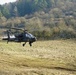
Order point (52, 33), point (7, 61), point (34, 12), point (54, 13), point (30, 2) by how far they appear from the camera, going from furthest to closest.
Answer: point (30, 2) → point (34, 12) → point (54, 13) → point (52, 33) → point (7, 61)

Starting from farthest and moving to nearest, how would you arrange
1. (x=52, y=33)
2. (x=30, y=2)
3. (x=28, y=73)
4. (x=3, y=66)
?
1. (x=30, y=2)
2. (x=52, y=33)
3. (x=3, y=66)
4. (x=28, y=73)

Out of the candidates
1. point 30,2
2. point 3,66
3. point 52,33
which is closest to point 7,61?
point 3,66

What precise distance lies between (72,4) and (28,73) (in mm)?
154008

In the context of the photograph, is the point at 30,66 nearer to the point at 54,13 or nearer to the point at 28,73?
the point at 28,73

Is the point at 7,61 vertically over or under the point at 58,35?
over

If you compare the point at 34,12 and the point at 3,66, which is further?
the point at 34,12

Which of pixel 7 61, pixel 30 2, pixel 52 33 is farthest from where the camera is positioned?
pixel 30 2

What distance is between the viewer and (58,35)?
78.4m

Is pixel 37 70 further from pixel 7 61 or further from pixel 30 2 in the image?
pixel 30 2

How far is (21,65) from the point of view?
32719mm

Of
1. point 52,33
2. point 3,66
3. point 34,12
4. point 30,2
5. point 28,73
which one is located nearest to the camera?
point 28,73

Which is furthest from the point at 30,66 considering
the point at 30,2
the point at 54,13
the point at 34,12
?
the point at 30,2

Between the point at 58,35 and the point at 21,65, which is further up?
the point at 21,65

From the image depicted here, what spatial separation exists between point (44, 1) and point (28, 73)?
154 meters
